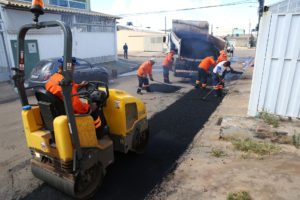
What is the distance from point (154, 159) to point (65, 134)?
202 centimetres

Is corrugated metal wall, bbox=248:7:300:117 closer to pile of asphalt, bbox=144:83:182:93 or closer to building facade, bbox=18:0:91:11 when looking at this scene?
pile of asphalt, bbox=144:83:182:93

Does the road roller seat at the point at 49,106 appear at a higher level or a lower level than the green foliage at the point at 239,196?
higher

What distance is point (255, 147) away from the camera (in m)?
4.15

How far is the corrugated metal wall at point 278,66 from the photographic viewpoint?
4941 millimetres

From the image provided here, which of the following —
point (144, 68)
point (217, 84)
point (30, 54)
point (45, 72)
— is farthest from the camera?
point (30, 54)

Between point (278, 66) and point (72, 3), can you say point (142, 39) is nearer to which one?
point (72, 3)

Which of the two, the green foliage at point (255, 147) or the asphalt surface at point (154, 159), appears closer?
the asphalt surface at point (154, 159)

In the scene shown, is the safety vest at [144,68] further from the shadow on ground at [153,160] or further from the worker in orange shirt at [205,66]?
the shadow on ground at [153,160]

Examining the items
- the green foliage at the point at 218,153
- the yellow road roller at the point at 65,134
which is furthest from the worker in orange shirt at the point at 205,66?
the yellow road roller at the point at 65,134

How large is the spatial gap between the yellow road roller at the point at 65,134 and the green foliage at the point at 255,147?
246 centimetres

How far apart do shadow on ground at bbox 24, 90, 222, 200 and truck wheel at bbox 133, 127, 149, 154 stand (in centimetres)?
13

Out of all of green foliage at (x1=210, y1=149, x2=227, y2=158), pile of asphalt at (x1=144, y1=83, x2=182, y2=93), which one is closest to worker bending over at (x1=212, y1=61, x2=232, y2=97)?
pile of asphalt at (x1=144, y1=83, x2=182, y2=93)

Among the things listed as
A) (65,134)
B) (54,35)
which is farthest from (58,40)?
(65,134)

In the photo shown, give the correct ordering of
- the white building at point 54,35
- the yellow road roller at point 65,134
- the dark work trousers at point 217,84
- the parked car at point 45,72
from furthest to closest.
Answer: the white building at point 54,35
the dark work trousers at point 217,84
the parked car at point 45,72
the yellow road roller at point 65,134
